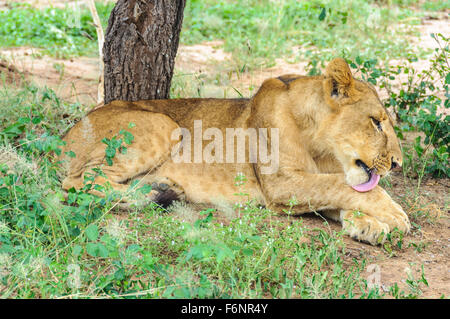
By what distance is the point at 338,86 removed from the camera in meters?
3.84

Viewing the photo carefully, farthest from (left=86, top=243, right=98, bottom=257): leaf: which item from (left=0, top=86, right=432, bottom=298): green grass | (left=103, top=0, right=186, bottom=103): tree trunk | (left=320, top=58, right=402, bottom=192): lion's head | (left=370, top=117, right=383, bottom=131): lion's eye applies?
(left=103, top=0, right=186, bottom=103): tree trunk

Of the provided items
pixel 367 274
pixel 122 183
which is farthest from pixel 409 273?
pixel 122 183

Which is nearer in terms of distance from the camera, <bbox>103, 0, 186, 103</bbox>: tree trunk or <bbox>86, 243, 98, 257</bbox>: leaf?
<bbox>86, 243, 98, 257</bbox>: leaf

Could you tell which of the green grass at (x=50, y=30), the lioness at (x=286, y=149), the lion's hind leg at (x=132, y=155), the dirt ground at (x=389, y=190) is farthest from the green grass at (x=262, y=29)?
the lion's hind leg at (x=132, y=155)

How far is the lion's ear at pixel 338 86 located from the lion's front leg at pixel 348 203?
0.50 metres

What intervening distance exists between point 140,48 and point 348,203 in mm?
2101

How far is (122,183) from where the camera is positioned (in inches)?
166

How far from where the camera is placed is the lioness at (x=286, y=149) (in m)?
3.77

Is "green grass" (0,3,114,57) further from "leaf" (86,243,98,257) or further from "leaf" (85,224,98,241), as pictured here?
"leaf" (86,243,98,257)

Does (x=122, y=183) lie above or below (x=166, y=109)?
below

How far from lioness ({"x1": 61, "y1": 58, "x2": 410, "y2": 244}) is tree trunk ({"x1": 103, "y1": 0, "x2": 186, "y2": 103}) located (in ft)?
1.20

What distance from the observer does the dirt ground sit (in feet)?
10.5
